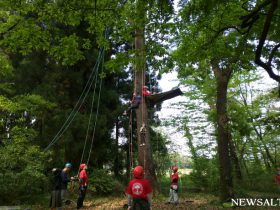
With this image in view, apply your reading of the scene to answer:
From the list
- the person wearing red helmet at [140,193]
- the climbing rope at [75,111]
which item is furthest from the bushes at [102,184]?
the person wearing red helmet at [140,193]

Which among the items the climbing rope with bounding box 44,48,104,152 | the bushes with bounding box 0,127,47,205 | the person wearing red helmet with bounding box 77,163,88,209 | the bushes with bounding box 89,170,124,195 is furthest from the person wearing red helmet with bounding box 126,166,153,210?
the bushes with bounding box 89,170,124,195

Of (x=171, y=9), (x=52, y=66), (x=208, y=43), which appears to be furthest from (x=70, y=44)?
(x=52, y=66)

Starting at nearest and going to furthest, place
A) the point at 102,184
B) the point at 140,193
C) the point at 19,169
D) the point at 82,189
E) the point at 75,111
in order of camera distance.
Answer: the point at 140,193 < the point at 82,189 < the point at 19,169 < the point at 102,184 < the point at 75,111

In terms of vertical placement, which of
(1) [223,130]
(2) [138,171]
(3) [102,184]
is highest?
(1) [223,130]

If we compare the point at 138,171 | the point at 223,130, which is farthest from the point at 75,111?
the point at 138,171

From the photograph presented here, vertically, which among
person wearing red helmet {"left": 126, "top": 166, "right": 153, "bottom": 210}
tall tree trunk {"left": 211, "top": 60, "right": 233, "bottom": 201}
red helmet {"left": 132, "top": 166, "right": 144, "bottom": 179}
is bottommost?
person wearing red helmet {"left": 126, "top": 166, "right": 153, "bottom": 210}

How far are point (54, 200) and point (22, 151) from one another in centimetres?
301

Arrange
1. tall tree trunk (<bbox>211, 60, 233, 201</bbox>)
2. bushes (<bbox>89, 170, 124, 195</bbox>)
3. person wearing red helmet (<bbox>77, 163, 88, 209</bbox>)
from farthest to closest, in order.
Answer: bushes (<bbox>89, 170, 124, 195</bbox>)
tall tree trunk (<bbox>211, 60, 233, 201</bbox>)
person wearing red helmet (<bbox>77, 163, 88, 209</bbox>)

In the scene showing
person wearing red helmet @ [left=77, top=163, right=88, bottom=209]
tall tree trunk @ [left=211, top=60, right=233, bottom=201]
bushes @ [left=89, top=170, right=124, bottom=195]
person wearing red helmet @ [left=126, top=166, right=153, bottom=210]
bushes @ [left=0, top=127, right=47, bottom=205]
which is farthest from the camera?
bushes @ [left=89, top=170, right=124, bottom=195]

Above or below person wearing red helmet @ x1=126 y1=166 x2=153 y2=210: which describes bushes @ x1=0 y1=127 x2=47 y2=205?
above

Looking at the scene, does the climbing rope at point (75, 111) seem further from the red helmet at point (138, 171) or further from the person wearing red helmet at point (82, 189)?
the red helmet at point (138, 171)

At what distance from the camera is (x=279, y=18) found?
519 cm

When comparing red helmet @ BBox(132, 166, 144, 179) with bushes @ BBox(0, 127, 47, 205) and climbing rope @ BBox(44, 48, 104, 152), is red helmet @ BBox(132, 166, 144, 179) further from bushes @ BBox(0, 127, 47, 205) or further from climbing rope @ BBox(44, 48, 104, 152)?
climbing rope @ BBox(44, 48, 104, 152)

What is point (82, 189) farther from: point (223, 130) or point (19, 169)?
point (223, 130)
